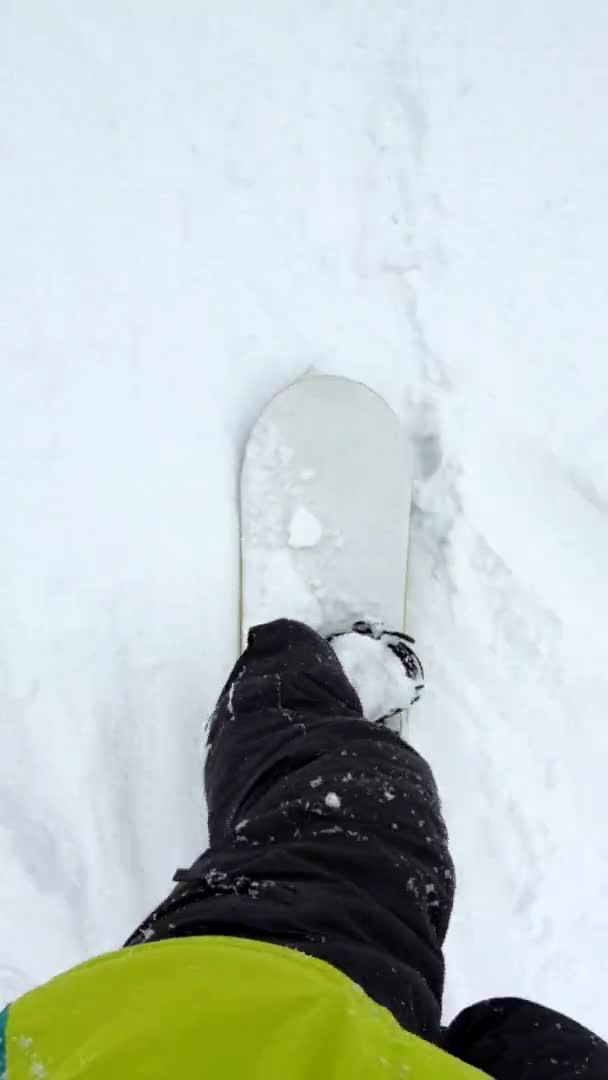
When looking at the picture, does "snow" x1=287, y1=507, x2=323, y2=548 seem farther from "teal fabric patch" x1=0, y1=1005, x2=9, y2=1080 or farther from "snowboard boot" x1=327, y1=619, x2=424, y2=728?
"teal fabric patch" x1=0, y1=1005, x2=9, y2=1080

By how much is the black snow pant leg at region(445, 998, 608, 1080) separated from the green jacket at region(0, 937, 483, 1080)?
294 mm

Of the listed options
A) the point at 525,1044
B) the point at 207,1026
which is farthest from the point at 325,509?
the point at 207,1026

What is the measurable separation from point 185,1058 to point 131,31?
1416 millimetres

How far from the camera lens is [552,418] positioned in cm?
137

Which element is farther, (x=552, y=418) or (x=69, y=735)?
(x=552, y=418)

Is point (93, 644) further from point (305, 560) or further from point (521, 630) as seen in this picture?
point (521, 630)

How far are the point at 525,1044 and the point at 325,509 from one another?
2.76ft

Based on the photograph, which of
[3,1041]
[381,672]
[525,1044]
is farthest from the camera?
[381,672]

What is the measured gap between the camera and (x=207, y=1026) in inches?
16.3

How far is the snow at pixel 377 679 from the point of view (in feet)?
4.14

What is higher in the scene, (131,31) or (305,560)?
(131,31)

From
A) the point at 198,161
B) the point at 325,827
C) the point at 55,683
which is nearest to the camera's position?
the point at 325,827

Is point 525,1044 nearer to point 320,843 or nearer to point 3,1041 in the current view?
point 320,843

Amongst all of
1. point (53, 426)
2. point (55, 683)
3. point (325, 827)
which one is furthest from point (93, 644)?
point (325, 827)
